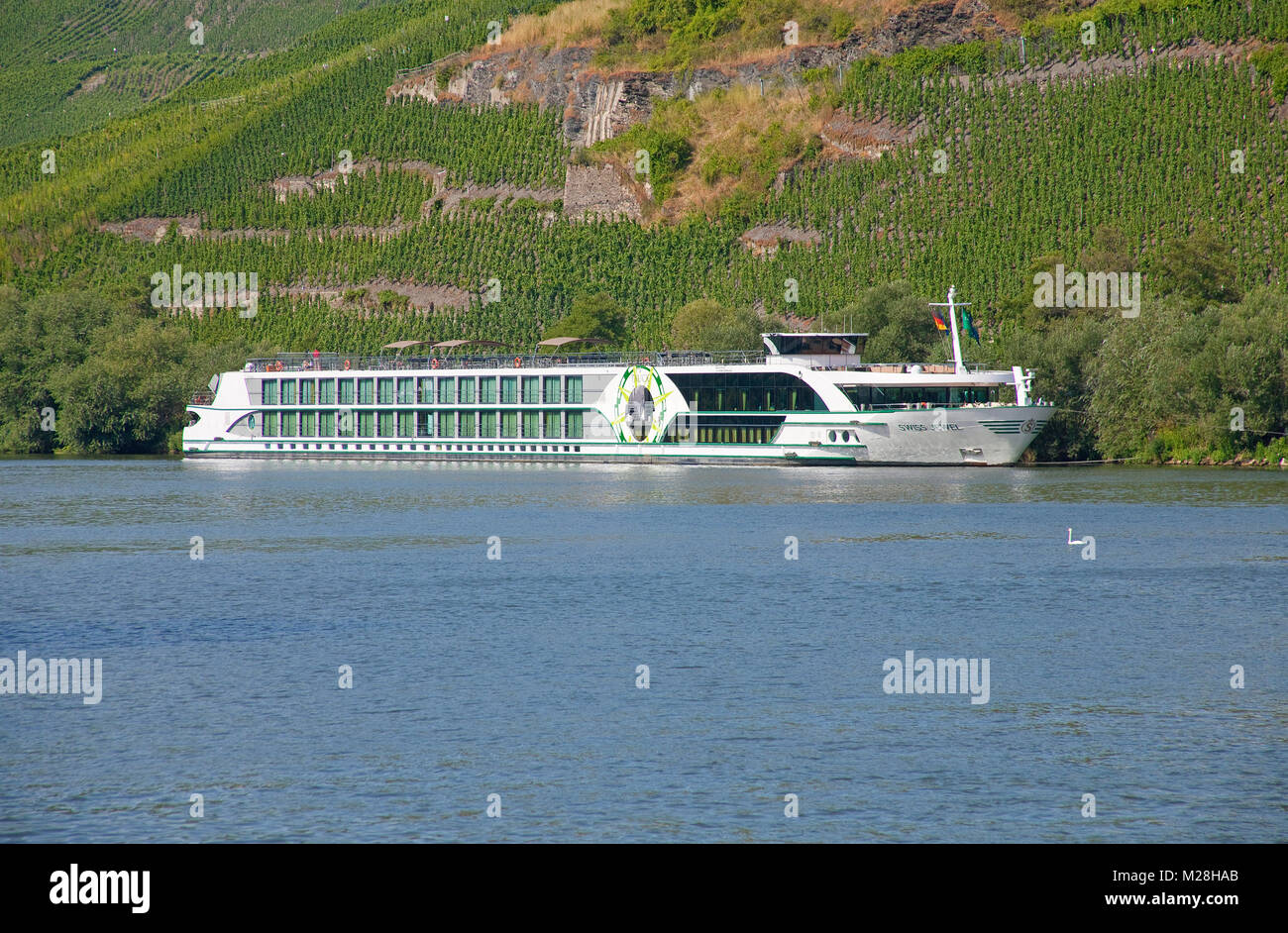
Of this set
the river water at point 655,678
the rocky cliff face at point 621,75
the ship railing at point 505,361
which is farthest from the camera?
the rocky cliff face at point 621,75

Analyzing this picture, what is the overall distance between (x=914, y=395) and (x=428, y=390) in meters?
36.4

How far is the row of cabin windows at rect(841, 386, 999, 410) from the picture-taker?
8062 centimetres

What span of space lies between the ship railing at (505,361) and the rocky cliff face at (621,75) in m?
58.4

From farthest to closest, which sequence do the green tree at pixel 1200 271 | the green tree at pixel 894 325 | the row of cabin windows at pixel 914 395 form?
1. the green tree at pixel 1200 271
2. the green tree at pixel 894 325
3. the row of cabin windows at pixel 914 395

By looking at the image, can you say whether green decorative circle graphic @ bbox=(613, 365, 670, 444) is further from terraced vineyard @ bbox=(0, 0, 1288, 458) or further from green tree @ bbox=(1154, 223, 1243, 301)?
green tree @ bbox=(1154, 223, 1243, 301)

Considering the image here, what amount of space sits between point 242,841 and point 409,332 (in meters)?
134

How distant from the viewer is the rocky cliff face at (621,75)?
15900 centimetres

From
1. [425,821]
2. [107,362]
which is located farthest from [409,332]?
[425,821]

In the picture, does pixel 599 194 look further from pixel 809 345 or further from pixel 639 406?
pixel 809 345

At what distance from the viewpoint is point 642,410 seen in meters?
91.7

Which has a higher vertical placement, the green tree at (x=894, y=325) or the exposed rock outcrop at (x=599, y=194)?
the exposed rock outcrop at (x=599, y=194)

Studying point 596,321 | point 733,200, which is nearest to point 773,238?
point 733,200

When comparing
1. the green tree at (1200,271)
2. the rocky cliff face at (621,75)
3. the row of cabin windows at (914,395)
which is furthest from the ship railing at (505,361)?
the rocky cliff face at (621,75)

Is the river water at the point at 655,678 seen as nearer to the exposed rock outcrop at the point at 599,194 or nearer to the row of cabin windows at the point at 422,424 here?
the row of cabin windows at the point at 422,424
